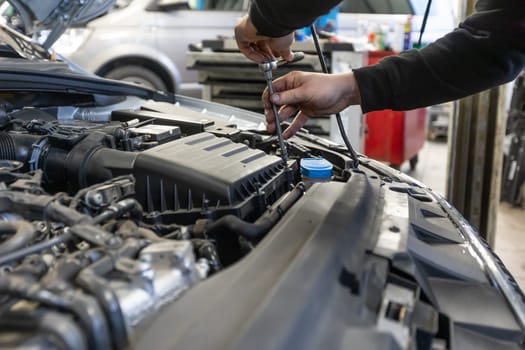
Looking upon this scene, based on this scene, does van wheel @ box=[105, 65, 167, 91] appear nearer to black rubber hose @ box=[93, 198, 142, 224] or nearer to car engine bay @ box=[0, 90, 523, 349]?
car engine bay @ box=[0, 90, 523, 349]

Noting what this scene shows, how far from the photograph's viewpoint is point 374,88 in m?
1.21

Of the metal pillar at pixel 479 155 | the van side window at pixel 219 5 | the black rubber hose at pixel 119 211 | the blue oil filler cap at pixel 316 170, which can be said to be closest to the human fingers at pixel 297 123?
the blue oil filler cap at pixel 316 170

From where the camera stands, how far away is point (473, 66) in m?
1.18

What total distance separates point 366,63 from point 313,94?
2.11 m

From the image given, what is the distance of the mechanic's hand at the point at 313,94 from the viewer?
1225 mm

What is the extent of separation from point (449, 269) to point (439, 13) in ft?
14.0

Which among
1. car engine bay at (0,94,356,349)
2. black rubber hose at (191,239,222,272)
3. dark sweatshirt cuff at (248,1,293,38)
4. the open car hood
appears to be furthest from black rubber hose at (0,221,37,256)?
the open car hood

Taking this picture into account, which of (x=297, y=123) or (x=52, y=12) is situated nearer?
(x=297, y=123)

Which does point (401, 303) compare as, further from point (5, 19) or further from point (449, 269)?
point (5, 19)

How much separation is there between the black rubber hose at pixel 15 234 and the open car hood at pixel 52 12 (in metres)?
1.19

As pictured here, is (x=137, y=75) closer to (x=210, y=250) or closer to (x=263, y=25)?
(x=263, y=25)

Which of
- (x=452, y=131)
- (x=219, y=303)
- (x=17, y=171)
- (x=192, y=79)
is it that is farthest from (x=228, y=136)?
(x=192, y=79)

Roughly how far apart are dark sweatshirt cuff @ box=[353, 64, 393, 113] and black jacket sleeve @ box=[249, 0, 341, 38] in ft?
0.94

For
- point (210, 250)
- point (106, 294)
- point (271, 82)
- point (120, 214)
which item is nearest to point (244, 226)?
point (210, 250)
